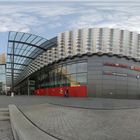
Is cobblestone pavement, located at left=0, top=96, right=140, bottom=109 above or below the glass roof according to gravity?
below

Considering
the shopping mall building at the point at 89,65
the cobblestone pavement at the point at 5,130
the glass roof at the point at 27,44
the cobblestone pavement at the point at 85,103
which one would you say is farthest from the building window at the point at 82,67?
the cobblestone pavement at the point at 5,130

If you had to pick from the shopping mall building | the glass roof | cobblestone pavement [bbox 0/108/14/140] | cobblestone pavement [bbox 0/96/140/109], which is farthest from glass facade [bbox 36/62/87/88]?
cobblestone pavement [bbox 0/108/14/140]

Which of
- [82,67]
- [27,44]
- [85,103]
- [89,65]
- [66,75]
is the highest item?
[27,44]

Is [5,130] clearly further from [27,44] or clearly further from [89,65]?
[27,44]

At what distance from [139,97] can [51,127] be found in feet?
93.5

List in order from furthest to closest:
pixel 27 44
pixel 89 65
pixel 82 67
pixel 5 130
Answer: pixel 27 44 → pixel 82 67 → pixel 89 65 → pixel 5 130

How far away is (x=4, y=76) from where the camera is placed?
77562 mm

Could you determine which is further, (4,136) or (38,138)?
(4,136)

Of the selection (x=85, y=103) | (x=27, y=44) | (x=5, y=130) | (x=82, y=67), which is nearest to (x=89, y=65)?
(x=82, y=67)

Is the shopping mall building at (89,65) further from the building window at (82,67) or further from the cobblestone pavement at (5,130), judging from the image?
the cobblestone pavement at (5,130)

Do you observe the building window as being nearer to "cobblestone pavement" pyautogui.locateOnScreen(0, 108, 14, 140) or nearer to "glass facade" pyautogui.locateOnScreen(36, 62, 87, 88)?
"glass facade" pyautogui.locateOnScreen(36, 62, 87, 88)

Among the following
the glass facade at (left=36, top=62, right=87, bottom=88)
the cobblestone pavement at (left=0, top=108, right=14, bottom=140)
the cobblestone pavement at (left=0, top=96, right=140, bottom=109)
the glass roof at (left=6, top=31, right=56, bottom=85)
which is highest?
the glass roof at (left=6, top=31, right=56, bottom=85)

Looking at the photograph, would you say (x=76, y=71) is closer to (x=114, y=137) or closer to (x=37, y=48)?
(x=37, y=48)

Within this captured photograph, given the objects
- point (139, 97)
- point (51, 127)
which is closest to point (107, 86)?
point (139, 97)
